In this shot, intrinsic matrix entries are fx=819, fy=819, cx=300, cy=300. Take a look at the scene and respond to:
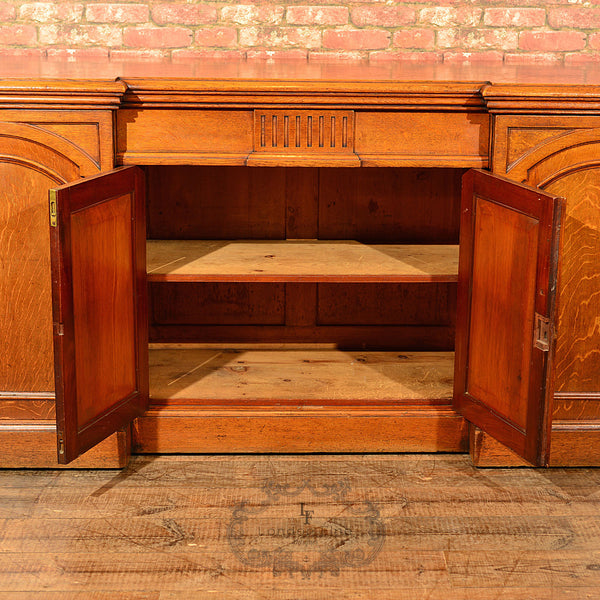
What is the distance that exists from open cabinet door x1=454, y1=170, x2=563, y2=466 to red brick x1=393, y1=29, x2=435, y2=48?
1134 millimetres

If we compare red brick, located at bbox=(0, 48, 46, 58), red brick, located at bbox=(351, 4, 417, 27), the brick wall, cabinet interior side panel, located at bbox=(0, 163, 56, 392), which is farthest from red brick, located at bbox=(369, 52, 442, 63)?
cabinet interior side panel, located at bbox=(0, 163, 56, 392)

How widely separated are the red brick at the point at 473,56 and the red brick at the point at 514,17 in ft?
0.37

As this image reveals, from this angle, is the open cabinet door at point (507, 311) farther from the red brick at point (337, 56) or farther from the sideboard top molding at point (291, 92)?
the red brick at point (337, 56)

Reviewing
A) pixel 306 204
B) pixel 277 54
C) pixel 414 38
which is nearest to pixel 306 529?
pixel 306 204

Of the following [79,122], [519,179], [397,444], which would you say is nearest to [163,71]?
[79,122]

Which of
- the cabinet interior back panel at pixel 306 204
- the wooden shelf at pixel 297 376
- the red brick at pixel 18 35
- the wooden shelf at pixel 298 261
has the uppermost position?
the red brick at pixel 18 35

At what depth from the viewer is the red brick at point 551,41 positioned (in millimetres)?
3197

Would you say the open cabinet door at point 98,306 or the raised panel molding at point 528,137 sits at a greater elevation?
the raised panel molding at point 528,137

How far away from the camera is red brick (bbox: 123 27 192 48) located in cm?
315

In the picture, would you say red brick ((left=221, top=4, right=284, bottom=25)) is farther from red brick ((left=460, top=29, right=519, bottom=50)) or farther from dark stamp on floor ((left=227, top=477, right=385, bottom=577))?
dark stamp on floor ((left=227, top=477, right=385, bottom=577))

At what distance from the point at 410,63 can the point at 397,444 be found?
4.92 feet

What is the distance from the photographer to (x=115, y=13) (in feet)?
10.3

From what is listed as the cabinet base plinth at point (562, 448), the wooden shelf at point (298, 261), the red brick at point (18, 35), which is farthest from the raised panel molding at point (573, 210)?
the red brick at point (18, 35)

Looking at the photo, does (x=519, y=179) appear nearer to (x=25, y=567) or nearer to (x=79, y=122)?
(x=79, y=122)
